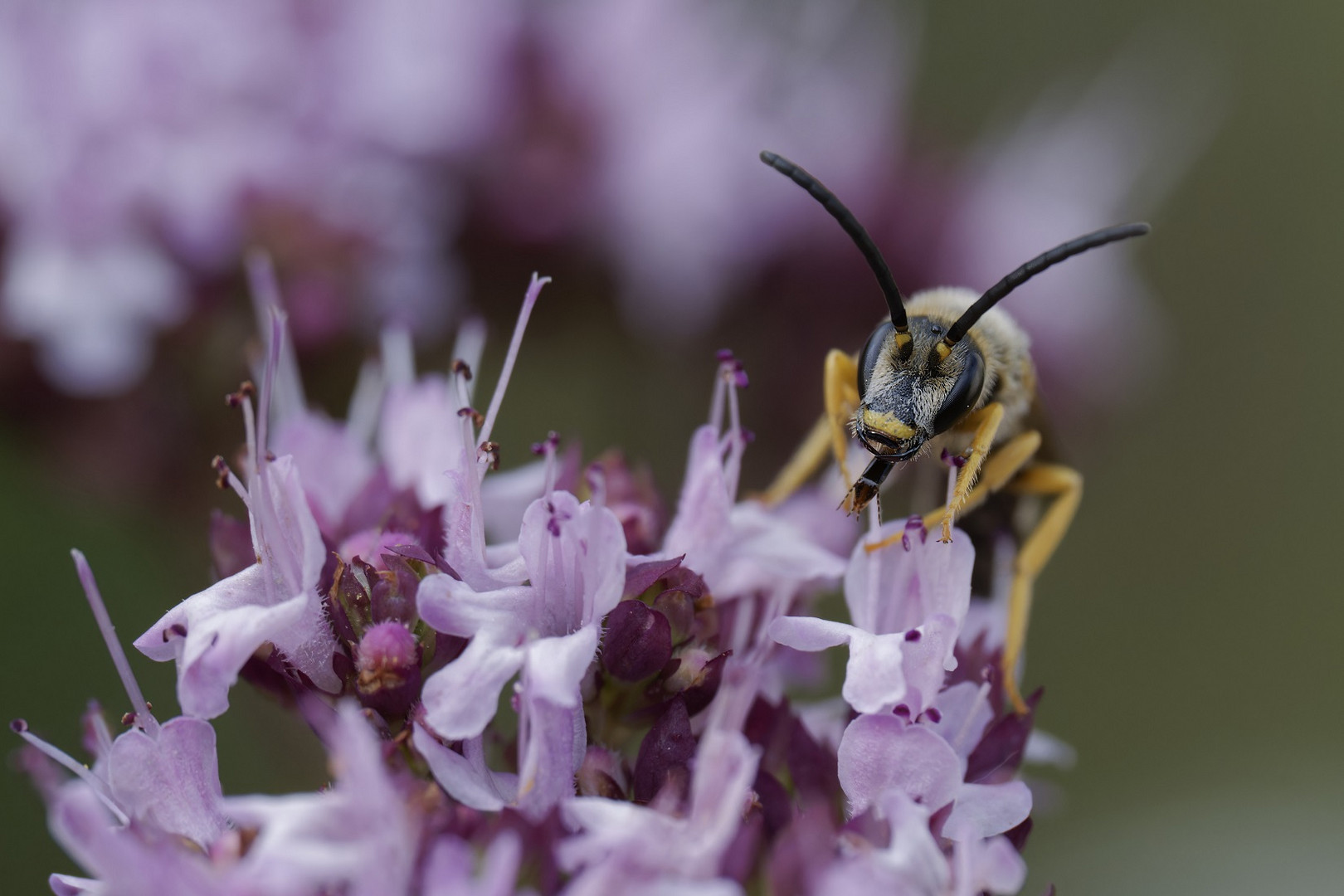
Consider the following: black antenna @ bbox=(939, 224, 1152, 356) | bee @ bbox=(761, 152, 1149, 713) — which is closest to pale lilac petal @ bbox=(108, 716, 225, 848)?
bee @ bbox=(761, 152, 1149, 713)

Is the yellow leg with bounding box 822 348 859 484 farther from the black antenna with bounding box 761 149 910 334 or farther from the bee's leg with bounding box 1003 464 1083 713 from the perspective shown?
the bee's leg with bounding box 1003 464 1083 713

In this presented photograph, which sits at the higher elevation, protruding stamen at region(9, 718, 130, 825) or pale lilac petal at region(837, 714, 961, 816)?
pale lilac petal at region(837, 714, 961, 816)

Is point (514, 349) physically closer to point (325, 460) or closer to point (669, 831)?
point (325, 460)

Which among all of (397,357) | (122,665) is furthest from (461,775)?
(397,357)

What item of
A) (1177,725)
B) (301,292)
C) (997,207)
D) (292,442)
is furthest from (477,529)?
(1177,725)

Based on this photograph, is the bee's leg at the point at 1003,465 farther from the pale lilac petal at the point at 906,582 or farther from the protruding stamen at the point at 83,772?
the protruding stamen at the point at 83,772
